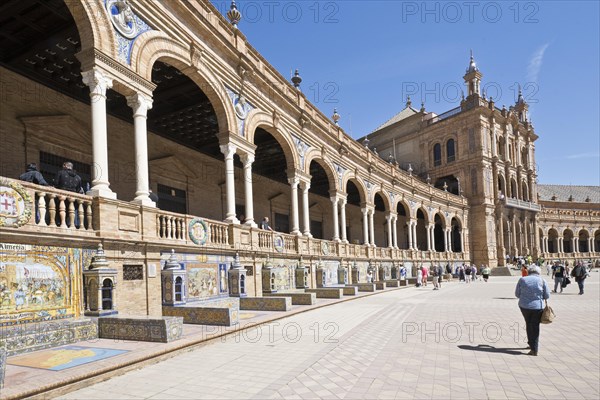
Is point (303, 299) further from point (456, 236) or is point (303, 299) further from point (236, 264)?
point (456, 236)

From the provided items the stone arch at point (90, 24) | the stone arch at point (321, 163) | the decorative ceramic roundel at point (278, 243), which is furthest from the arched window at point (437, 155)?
the stone arch at point (90, 24)

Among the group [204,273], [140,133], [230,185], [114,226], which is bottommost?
[204,273]

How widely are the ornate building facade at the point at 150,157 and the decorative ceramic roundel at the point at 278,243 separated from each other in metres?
0.04

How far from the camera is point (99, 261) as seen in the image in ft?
25.7

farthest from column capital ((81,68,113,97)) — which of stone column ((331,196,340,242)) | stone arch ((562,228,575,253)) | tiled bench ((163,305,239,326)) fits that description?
stone arch ((562,228,575,253))

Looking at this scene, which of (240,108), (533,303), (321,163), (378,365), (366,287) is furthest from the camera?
(321,163)

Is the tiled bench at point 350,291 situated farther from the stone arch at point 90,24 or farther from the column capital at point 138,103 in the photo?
the stone arch at point 90,24

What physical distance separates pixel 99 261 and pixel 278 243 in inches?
380

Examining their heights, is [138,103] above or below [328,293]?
above

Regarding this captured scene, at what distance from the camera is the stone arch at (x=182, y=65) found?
10609mm

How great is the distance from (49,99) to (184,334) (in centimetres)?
955

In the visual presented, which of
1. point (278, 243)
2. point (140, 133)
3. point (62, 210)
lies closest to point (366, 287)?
point (278, 243)

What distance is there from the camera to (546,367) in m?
6.24

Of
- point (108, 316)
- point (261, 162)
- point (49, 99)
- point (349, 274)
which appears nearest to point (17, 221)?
point (108, 316)
